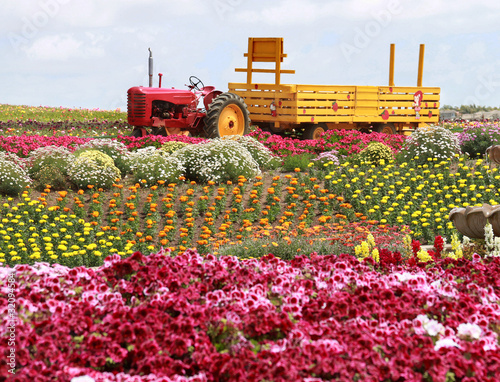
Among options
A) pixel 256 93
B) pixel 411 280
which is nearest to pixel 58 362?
pixel 411 280

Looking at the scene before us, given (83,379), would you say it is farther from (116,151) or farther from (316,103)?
(316,103)

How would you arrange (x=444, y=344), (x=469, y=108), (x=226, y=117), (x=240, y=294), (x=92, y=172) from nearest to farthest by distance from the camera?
(x=444, y=344) < (x=240, y=294) < (x=92, y=172) < (x=226, y=117) < (x=469, y=108)

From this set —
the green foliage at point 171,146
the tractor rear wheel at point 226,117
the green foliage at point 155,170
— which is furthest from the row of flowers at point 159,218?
the tractor rear wheel at point 226,117

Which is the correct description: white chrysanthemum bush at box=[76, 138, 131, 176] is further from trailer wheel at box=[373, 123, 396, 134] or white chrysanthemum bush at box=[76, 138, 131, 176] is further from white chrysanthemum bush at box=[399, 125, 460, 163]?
trailer wheel at box=[373, 123, 396, 134]

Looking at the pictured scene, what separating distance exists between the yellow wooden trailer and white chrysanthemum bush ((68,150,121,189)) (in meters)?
7.54

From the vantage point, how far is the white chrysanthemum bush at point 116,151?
36.7ft

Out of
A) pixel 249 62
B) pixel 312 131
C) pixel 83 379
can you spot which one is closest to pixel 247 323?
pixel 83 379

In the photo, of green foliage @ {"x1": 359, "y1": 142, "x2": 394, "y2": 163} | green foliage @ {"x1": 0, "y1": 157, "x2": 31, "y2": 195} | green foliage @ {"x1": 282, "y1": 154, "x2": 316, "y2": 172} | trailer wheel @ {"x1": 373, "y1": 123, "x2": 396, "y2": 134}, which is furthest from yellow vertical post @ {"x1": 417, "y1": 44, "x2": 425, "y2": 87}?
green foliage @ {"x1": 0, "y1": 157, "x2": 31, "y2": 195}

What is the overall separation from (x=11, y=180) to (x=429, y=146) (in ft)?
26.6

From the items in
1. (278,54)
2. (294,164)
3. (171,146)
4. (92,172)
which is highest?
(278,54)

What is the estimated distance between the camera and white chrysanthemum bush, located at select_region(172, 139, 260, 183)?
34.7ft

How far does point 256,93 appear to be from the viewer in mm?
17859

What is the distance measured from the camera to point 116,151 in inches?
460

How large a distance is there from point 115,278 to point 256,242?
298 cm
